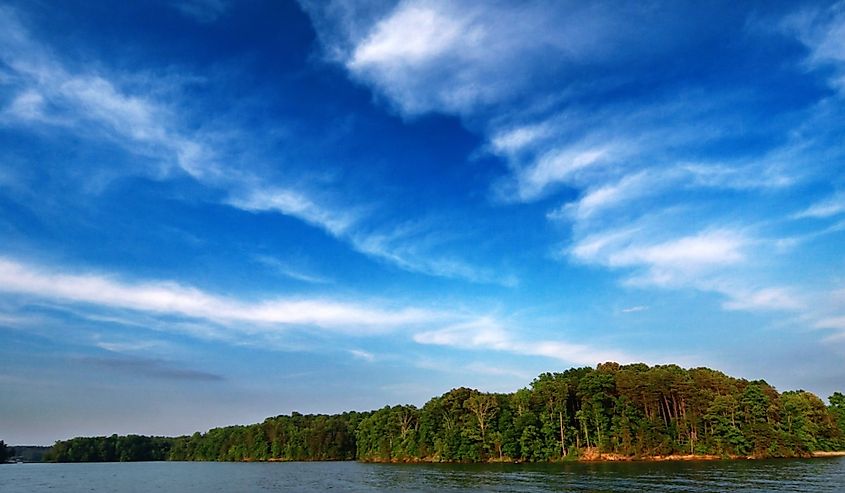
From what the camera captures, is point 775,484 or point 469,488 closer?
point 775,484

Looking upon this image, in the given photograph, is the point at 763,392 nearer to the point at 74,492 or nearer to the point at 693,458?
the point at 693,458

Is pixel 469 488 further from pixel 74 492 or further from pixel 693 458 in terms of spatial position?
pixel 693 458

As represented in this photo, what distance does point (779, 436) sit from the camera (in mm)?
100062

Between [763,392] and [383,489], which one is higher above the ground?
[763,392]

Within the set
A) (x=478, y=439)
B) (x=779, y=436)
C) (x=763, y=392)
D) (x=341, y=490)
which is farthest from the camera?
(x=478, y=439)

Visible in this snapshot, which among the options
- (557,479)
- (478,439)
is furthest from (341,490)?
(478,439)

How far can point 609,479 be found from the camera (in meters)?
63.2

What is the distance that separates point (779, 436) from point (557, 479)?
6205 centimetres

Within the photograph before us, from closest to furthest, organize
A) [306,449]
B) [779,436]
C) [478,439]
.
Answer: [779,436], [478,439], [306,449]

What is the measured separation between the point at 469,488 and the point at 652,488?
63.7 feet

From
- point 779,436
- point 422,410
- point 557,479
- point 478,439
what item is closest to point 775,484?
point 557,479

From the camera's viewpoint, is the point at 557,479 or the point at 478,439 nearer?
the point at 557,479

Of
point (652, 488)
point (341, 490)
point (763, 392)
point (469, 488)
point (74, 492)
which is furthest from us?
point (763, 392)

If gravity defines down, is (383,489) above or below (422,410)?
below
